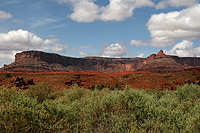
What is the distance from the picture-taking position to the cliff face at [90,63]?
86.6 meters

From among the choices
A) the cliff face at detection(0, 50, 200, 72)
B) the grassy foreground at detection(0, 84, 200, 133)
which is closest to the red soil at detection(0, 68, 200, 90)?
the grassy foreground at detection(0, 84, 200, 133)

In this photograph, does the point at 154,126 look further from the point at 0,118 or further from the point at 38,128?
the point at 0,118

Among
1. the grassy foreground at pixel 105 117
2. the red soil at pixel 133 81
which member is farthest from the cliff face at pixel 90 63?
the grassy foreground at pixel 105 117

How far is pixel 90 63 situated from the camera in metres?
133

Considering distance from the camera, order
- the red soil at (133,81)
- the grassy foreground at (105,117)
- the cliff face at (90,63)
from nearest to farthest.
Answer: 1. the grassy foreground at (105,117)
2. the red soil at (133,81)
3. the cliff face at (90,63)

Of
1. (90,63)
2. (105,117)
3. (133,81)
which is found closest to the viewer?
(105,117)

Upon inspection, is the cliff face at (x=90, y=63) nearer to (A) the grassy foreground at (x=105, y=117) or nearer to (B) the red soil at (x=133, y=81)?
(B) the red soil at (x=133, y=81)

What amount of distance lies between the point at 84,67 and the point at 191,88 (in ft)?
375

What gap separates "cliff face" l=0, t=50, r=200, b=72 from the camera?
86562 mm

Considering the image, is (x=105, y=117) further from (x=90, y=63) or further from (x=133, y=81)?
(x=90, y=63)

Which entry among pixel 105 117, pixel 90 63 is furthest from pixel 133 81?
pixel 90 63

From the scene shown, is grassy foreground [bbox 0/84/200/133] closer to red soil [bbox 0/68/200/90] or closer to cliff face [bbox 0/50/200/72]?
red soil [bbox 0/68/200/90]

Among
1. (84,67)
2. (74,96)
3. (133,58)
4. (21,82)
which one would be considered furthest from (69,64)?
(74,96)

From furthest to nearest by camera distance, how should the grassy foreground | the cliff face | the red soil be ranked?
1. the cliff face
2. the red soil
3. the grassy foreground
